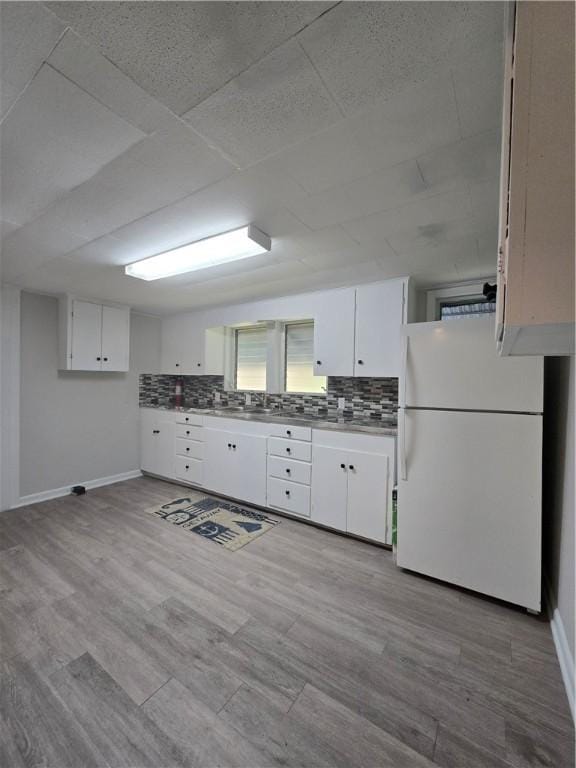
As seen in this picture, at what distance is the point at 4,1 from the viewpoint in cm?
76

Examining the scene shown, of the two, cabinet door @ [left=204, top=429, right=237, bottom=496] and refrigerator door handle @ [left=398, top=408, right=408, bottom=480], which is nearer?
refrigerator door handle @ [left=398, top=408, right=408, bottom=480]

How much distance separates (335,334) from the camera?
10.0ft

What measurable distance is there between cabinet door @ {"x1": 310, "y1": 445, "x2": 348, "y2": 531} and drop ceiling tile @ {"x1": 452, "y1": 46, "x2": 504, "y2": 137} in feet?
7.21

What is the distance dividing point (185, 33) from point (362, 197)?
3.17 feet

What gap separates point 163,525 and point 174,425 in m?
1.40

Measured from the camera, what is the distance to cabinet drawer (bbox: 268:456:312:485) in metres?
2.93

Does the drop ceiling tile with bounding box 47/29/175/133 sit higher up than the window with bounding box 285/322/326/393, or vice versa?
the drop ceiling tile with bounding box 47/29/175/133

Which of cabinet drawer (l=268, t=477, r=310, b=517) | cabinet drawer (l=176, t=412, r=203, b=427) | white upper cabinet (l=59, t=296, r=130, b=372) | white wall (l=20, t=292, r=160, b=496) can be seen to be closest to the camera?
cabinet drawer (l=268, t=477, r=310, b=517)

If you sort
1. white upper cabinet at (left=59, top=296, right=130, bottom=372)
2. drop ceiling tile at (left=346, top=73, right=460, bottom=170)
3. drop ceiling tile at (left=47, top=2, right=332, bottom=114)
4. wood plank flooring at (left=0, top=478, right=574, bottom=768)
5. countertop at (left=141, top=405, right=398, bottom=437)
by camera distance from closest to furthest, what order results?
drop ceiling tile at (left=47, top=2, right=332, bottom=114)
drop ceiling tile at (left=346, top=73, right=460, bottom=170)
wood plank flooring at (left=0, top=478, right=574, bottom=768)
countertop at (left=141, top=405, right=398, bottom=437)
white upper cabinet at (left=59, top=296, right=130, bottom=372)

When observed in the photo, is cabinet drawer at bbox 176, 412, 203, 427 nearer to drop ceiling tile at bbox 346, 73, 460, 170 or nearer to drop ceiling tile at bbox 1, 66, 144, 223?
drop ceiling tile at bbox 1, 66, 144, 223

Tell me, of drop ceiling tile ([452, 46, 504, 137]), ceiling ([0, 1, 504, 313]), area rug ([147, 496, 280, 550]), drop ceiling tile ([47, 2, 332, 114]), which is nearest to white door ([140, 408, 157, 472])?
area rug ([147, 496, 280, 550])

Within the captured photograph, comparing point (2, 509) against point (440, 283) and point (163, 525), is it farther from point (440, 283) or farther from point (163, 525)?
point (440, 283)

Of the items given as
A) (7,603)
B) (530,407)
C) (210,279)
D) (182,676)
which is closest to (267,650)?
(182,676)

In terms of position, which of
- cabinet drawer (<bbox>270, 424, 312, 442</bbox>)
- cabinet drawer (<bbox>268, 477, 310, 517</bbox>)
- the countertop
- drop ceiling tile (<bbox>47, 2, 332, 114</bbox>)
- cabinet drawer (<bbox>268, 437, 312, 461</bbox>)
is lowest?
cabinet drawer (<bbox>268, 477, 310, 517</bbox>)
